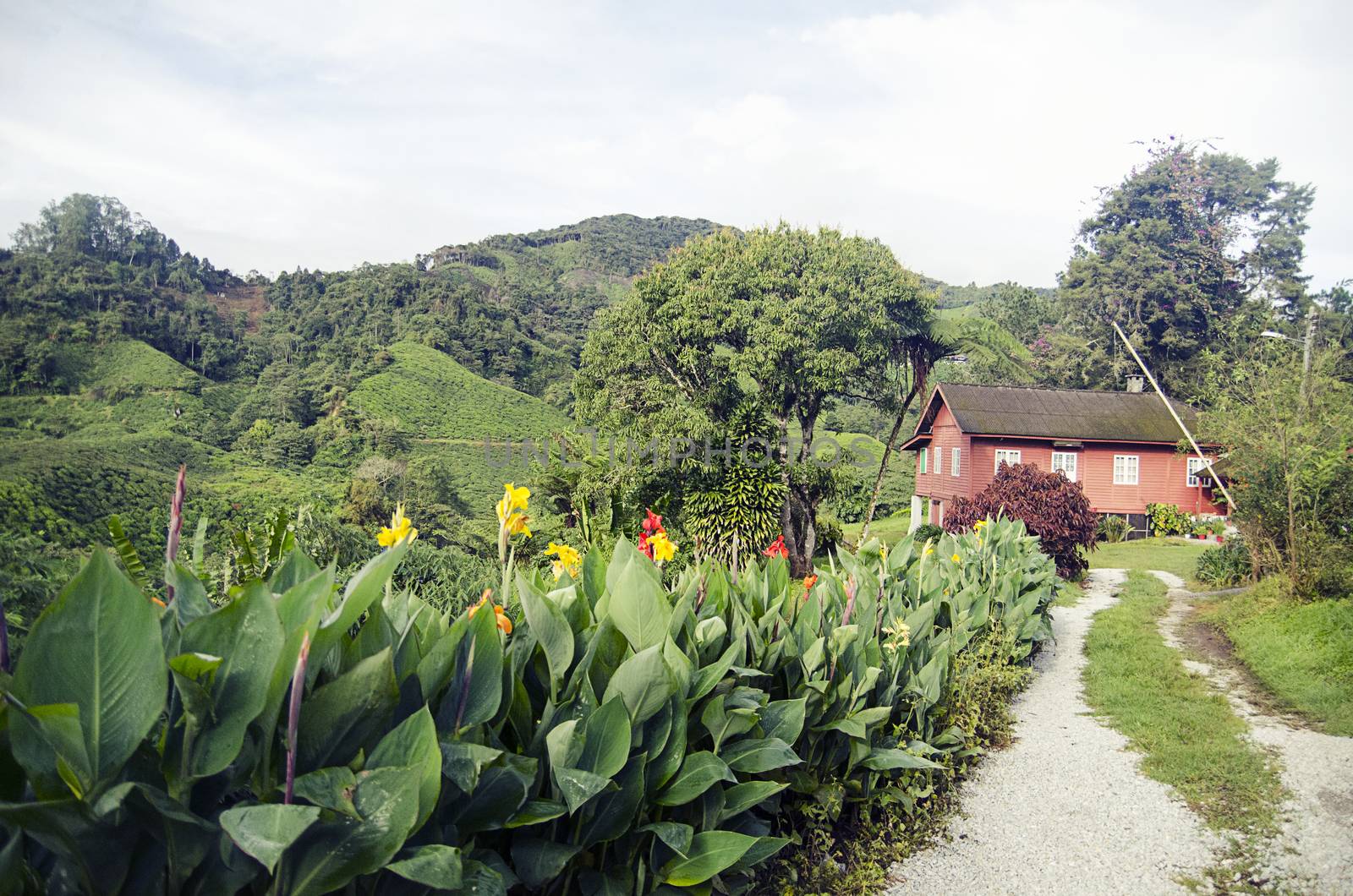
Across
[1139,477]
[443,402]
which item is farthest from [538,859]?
[1139,477]

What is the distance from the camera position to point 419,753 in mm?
1076

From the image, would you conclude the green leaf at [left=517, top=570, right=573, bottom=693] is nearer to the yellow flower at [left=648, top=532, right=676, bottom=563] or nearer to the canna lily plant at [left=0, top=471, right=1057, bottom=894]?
the canna lily plant at [left=0, top=471, right=1057, bottom=894]

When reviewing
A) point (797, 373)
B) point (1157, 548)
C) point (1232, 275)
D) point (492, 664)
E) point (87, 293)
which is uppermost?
point (1232, 275)

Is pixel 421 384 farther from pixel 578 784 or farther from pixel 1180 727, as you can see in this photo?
pixel 578 784

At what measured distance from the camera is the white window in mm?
18500

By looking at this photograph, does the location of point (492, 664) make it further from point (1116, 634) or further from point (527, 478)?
point (527, 478)

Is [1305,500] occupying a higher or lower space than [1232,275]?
lower

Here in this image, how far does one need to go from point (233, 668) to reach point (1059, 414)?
20.1 m

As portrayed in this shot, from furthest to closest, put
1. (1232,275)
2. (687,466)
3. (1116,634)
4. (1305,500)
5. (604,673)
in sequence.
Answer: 1. (1232,275)
2. (687,466)
3. (1305,500)
4. (1116,634)
5. (604,673)

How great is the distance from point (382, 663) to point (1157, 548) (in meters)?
17.8

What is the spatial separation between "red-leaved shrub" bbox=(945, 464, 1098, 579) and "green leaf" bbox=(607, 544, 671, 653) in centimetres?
958

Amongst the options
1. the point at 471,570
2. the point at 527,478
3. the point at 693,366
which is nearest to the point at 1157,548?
the point at 693,366

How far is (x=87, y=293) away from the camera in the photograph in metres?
14.2

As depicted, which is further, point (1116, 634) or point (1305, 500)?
point (1305, 500)
